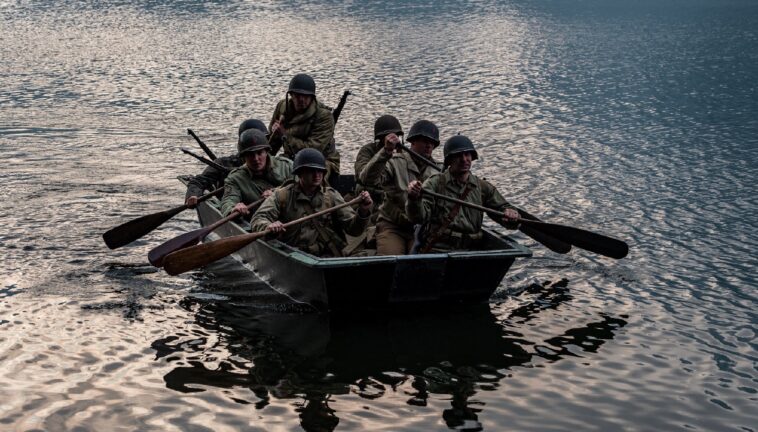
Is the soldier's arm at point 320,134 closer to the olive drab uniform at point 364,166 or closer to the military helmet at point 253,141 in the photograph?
the olive drab uniform at point 364,166

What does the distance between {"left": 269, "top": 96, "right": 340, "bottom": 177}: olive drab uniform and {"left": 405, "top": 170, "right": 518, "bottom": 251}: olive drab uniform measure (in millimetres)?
4191

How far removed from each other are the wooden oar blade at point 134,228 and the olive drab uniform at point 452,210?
430cm

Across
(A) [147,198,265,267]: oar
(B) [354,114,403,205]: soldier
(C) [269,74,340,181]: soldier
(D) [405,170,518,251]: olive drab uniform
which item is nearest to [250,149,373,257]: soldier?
(A) [147,198,265,267]: oar

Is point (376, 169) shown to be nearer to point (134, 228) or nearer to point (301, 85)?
point (301, 85)

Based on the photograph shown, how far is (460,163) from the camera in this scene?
13953 mm

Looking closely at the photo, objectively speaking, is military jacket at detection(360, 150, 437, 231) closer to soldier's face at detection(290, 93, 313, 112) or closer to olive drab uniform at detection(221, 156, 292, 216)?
olive drab uniform at detection(221, 156, 292, 216)

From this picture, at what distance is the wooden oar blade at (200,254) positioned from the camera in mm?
13641

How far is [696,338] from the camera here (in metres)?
13.4

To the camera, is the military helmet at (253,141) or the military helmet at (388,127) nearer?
the military helmet at (253,141)

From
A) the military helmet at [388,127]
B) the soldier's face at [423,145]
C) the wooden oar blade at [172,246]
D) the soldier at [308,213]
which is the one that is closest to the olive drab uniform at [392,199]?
the soldier's face at [423,145]

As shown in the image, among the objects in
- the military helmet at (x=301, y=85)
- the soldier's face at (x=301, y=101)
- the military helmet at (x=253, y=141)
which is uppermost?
the military helmet at (x=301, y=85)

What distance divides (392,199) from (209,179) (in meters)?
4.79

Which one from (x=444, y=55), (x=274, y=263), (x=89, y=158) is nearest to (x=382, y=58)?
(x=444, y=55)

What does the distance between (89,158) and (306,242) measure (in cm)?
1264
